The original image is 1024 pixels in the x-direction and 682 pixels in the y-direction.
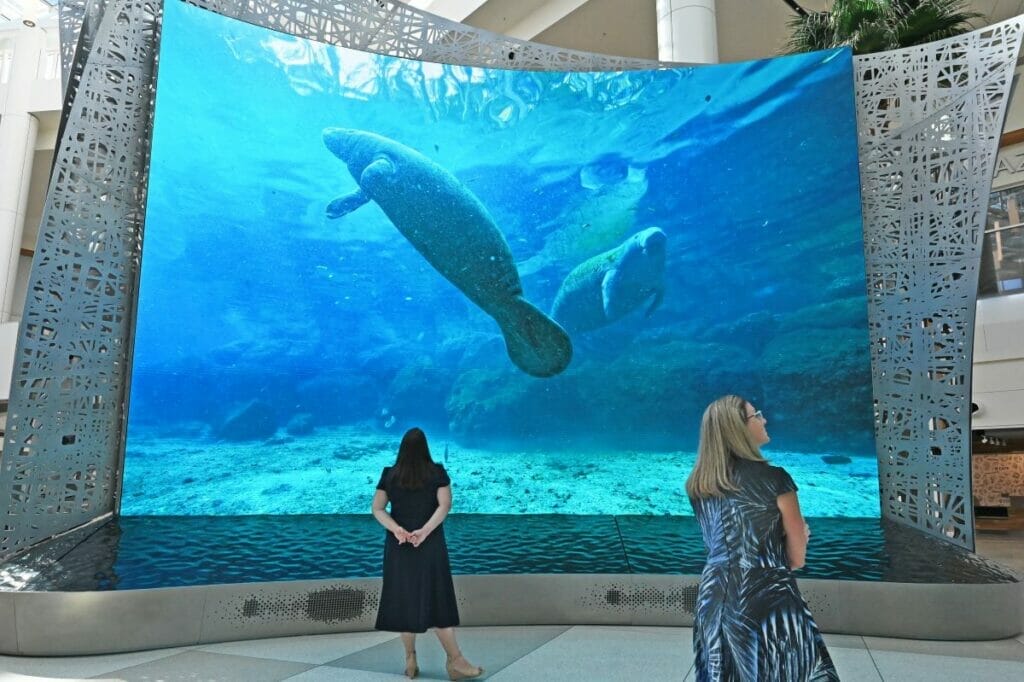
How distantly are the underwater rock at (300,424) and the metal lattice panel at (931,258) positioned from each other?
828 cm

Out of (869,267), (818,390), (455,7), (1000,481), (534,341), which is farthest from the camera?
(1000,481)

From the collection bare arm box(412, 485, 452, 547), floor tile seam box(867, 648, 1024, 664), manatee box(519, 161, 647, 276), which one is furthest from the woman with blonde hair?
manatee box(519, 161, 647, 276)

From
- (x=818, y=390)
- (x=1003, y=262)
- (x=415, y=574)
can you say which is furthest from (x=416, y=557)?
(x=1003, y=262)

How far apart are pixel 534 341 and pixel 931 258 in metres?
5.50

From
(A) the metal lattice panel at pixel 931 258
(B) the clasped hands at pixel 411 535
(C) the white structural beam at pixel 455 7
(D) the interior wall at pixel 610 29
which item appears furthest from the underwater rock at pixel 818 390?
(C) the white structural beam at pixel 455 7

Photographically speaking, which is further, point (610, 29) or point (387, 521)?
point (610, 29)

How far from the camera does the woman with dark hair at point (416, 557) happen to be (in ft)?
12.2

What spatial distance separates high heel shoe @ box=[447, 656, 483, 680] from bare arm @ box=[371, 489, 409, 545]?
0.75 metres

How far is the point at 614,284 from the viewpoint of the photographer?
11297mm

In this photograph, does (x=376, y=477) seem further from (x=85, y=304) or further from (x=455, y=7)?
(x=455, y=7)

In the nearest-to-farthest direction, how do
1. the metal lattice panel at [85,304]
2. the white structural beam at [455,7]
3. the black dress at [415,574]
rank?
the black dress at [415,574] < the metal lattice panel at [85,304] < the white structural beam at [455,7]

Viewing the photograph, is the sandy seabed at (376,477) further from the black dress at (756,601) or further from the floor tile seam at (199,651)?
the black dress at (756,601)

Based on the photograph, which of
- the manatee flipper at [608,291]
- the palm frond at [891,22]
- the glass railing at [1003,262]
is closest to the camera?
the palm frond at [891,22]

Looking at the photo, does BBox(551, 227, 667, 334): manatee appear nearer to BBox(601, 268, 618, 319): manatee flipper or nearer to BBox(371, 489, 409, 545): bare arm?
BBox(601, 268, 618, 319): manatee flipper
